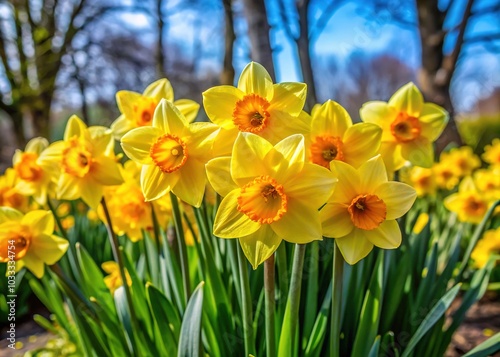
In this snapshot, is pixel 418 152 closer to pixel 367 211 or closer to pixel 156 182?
pixel 367 211

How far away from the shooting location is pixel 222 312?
1.15 m

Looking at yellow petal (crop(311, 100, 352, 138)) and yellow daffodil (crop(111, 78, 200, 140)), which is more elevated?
yellow daffodil (crop(111, 78, 200, 140))

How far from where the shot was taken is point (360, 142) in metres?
0.92

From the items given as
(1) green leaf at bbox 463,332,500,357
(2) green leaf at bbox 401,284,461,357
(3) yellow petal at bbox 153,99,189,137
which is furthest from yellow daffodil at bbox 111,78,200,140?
(1) green leaf at bbox 463,332,500,357

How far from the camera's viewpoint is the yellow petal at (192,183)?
34.2 inches

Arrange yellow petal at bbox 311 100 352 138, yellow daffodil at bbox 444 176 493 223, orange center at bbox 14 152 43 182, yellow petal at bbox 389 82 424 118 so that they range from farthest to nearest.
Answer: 1. yellow daffodil at bbox 444 176 493 223
2. orange center at bbox 14 152 43 182
3. yellow petal at bbox 389 82 424 118
4. yellow petal at bbox 311 100 352 138

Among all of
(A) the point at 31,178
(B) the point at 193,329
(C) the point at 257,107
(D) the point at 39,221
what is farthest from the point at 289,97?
(A) the point at 31,178

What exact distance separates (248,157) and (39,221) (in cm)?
76

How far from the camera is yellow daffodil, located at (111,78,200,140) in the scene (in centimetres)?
112

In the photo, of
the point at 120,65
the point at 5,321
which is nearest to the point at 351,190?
the point at 5,321

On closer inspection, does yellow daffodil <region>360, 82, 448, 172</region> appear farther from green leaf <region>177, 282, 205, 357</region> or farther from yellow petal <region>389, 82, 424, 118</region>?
green leaf <region>177, 282, 205, 357</region>

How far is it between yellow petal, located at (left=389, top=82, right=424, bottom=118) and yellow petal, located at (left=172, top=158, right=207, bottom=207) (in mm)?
624

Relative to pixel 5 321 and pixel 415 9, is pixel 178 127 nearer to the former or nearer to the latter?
pixel 5 321

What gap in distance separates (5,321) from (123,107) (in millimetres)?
2473
